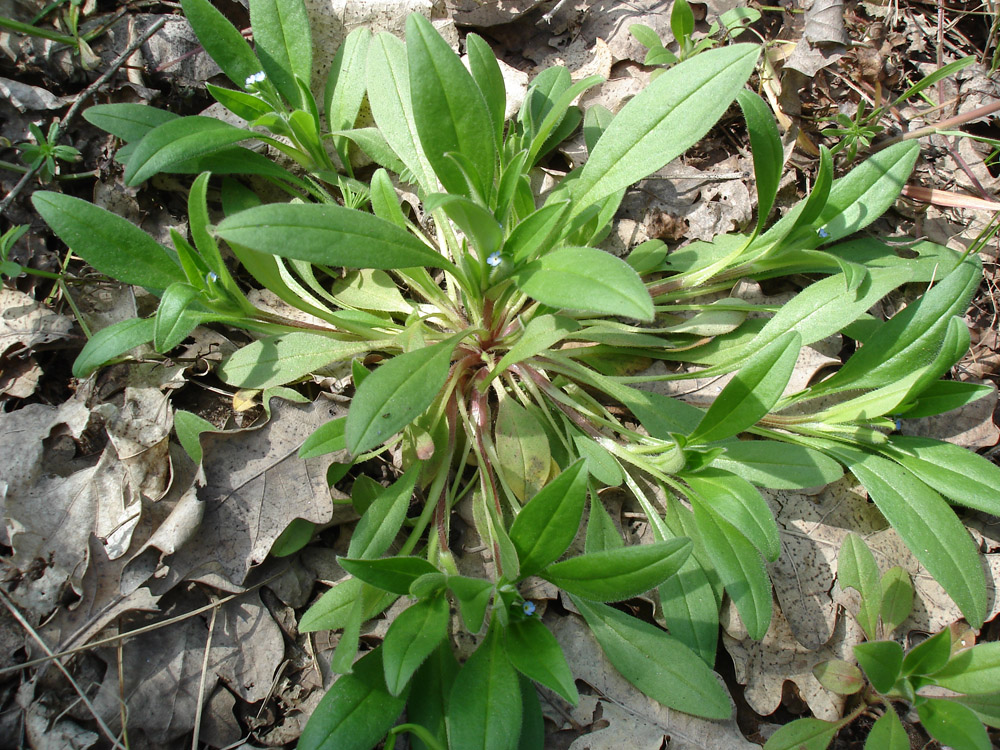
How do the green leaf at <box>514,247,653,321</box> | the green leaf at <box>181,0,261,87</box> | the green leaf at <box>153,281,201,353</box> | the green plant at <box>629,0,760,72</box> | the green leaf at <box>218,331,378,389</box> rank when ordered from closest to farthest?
the green leaf at <box>514,247,653,321</box>, the green leaf at <box>153,281,201,353</box>, the green leaf at <box>218,331,378,389</box>, the green leaf at <box>181,0,261,87</box>, the green plant at <box>629,0,760,72</box>

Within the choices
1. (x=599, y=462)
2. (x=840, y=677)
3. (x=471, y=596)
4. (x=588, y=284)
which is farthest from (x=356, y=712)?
(x=840, y=677)

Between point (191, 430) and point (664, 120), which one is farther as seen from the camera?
point (191, 430)

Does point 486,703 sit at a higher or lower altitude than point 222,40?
lower

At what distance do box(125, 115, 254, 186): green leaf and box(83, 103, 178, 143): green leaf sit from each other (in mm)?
141

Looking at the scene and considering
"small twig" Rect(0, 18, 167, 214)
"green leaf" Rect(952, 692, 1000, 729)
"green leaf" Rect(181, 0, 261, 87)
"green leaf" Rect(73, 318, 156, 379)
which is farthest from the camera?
"small twig" Rect(0, 18, 167, 214)

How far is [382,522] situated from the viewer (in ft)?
6.35

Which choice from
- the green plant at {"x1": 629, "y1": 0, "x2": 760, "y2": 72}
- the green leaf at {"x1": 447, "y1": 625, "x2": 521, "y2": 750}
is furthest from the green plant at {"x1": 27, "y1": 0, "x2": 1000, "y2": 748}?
the green plant at {"x1": 629, "y1": 0, "x2": 760, "y2": 72}

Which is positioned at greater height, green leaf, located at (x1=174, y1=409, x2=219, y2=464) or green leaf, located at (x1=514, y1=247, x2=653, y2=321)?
green leaf, located at (x1=514, y1=247, x2=653, y2=321)

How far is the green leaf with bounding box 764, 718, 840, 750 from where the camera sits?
2.01 metres

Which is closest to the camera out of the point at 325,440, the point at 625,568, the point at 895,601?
the point at 625,568

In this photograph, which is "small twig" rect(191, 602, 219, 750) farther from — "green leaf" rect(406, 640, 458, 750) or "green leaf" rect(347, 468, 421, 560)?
"green leaf" rect(406, 640, 458, 750)

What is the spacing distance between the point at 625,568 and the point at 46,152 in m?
2.47

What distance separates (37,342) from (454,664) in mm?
1817

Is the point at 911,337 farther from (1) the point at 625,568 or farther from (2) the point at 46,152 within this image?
(2) the point at 46,152
